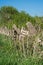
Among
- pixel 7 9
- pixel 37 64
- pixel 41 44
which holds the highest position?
pixel 7 9

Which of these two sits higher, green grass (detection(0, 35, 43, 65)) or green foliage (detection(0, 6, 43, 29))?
green foliage (detection(0, 6, 43, 29))

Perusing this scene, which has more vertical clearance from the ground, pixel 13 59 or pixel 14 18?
pixel 14 18

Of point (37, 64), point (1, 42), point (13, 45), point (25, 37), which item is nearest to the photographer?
point (37, 64)

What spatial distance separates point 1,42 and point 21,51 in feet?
6.76

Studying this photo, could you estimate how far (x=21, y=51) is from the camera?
654 centimetres

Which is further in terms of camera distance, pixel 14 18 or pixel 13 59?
pixel 14 18

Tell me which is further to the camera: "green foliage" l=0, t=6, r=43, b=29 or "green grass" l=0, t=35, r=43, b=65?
"green foliage" l=0, t=6, r=43, b=29

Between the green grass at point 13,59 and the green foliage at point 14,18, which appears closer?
the green grass at point 13,59

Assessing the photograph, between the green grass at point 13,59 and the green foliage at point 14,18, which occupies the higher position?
the green foliage at point 14,18

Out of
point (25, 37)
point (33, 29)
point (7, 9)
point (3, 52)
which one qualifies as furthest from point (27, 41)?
point (7, 9)

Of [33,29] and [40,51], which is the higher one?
[33,29]

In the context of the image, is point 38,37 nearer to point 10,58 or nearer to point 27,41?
point 27,41

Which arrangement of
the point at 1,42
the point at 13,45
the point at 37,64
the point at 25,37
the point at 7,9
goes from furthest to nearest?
the point at 7,9
the point at 1,42
the point at 13,45
the point at 25,37
the point at 37,64

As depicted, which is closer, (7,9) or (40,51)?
(40,51)
